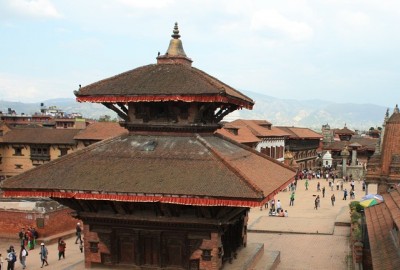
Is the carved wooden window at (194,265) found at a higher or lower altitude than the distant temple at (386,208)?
lower

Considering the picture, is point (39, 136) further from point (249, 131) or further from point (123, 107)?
point (123, 107)

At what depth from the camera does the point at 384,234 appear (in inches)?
565

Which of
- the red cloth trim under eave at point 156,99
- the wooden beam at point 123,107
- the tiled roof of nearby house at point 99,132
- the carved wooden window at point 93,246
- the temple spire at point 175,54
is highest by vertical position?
the temple spire at point 175,54

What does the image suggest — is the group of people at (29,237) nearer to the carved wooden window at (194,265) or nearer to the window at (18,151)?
the carved wooden window at (194,265)

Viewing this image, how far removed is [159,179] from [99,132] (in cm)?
3917

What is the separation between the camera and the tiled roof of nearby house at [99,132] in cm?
4876

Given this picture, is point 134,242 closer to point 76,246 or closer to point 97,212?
point 97,212

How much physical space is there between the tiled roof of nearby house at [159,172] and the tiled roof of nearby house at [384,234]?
117 inches

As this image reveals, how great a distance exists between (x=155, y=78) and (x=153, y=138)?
1754 mm

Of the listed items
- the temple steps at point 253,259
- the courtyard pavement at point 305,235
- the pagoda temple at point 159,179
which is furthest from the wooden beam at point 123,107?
the courtyard pavement at point 305,235

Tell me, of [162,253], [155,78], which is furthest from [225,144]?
[162,253]

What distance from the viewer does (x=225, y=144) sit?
585 inches

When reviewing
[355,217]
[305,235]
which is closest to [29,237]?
[305,235]

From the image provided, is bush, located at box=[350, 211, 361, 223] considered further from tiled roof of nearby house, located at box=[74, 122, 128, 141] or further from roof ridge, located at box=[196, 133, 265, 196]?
tiled roof of nearby house, located at box=[74, 122, 128, 141]
